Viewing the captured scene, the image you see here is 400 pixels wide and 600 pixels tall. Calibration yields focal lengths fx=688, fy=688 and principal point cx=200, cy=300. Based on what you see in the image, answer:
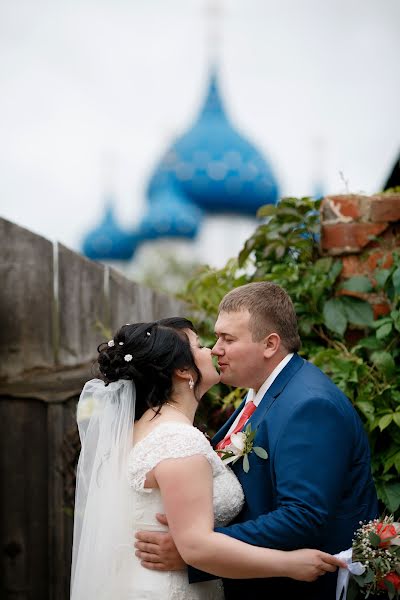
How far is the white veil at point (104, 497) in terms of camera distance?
2.53 meters

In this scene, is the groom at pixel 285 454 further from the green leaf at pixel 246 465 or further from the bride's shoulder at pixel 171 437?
the bride's shoulder at pixel 171 437

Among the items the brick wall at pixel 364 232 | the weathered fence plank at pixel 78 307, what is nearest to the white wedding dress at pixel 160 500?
the weathered fence plank at pixel 78 307

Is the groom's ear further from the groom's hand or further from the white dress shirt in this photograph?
the groom's hand

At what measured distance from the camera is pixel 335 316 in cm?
356

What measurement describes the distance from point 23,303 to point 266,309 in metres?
1.52

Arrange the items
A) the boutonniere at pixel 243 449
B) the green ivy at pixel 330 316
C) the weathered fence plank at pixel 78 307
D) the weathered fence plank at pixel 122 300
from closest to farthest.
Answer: the boutonniere at pixel 243 449, the green ivy at pixel 330 316, the weathered fence plank at pixel 78 307, the weathered fence plank at pixel 122 300

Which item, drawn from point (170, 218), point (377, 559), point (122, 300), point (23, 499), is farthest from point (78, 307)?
point (170, 218)

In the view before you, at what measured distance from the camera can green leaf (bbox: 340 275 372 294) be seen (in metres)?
3.55

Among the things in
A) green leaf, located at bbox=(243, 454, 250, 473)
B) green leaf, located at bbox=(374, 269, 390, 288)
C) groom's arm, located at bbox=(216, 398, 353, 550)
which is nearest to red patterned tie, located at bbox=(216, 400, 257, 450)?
green leaf, located at bbox=(243, 454, 250, 473)

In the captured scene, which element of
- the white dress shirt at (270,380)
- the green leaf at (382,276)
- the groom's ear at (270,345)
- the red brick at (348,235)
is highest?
the red brick at (348,235)

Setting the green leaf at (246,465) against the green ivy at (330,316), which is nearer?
the green leaf at (246,465)

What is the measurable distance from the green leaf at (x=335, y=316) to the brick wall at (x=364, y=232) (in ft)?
0.44

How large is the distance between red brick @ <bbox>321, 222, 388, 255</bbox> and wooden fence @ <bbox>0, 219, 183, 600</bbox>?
1353 millimetres

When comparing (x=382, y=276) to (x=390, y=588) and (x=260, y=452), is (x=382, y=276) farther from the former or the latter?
(x=390, y=588)
